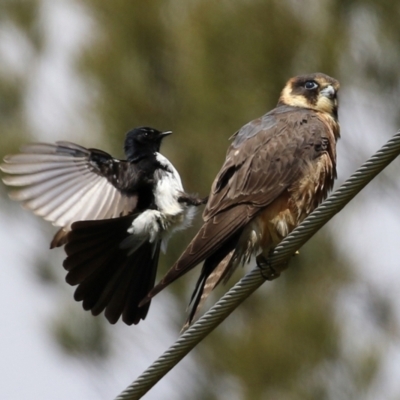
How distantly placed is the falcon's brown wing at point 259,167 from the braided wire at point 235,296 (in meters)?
0.56

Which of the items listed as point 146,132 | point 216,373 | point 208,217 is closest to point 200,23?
point 216,373

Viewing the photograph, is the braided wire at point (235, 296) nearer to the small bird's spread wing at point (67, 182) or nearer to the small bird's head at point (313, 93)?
the small bird's spread wing at point (67, 182)

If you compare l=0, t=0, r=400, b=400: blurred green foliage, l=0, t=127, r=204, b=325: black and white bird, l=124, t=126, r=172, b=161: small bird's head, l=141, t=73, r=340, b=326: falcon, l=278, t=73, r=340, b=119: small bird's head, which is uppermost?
l=278, t=73, r=340, b=119: small bird's head

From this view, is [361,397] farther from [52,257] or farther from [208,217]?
[208,217]

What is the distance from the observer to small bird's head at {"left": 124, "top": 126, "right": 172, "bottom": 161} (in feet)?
15.6

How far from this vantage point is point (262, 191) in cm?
416

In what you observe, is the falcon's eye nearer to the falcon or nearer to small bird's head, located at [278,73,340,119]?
small bird's head, located at [278,73,340,119]

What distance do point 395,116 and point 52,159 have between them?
5.06 meters

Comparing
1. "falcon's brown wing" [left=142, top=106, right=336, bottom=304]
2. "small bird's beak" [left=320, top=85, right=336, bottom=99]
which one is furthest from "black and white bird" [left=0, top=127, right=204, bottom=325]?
"small bird's beak" [left=320, top=85, right=336, bottom=99]

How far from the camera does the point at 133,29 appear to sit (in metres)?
9.79

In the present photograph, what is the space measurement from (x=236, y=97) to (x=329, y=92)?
4.53 metres

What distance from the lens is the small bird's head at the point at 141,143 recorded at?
477cm

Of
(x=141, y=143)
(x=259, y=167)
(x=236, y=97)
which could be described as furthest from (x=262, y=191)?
(x=236, y=97)

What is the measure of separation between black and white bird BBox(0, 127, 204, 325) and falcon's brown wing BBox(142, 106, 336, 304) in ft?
1.13
